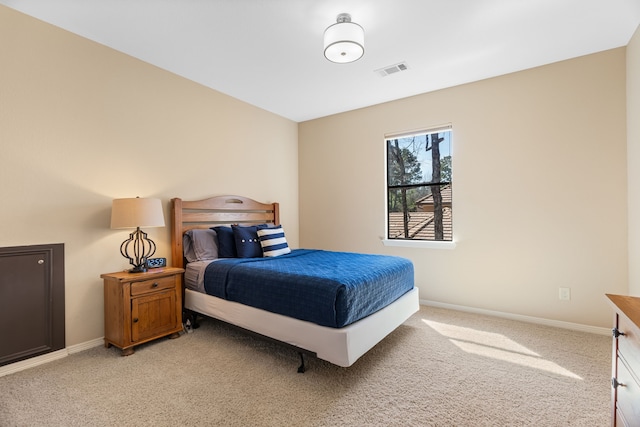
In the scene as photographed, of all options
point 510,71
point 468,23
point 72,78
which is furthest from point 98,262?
point 510,71

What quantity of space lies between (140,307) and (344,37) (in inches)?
106

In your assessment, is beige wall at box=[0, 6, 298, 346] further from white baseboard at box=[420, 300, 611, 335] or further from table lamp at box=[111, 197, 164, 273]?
white baseboard at box=[420, 300, 611, 335]

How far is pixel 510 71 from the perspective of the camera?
3.10 meters

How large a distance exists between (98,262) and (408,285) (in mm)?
2856

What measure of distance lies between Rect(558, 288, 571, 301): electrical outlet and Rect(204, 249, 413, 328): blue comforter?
1.47m

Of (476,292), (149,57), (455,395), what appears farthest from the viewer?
(476,292)

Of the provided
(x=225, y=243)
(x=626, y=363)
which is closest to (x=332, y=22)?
(x=225, y=243)

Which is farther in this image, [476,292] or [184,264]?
[476,292]

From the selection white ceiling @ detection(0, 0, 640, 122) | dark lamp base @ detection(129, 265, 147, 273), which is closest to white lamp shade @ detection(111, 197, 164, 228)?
dark lamp base @ detection(129, 265, 147, 273)

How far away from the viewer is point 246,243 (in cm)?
326

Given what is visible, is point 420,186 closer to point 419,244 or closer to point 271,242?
point 419,244

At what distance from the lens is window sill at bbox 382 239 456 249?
3.54 metres

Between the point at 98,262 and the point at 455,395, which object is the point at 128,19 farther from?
the point at 455,395

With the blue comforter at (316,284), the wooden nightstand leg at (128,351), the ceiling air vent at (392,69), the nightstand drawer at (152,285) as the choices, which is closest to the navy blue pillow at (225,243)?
the blue comforter at (316,284)
